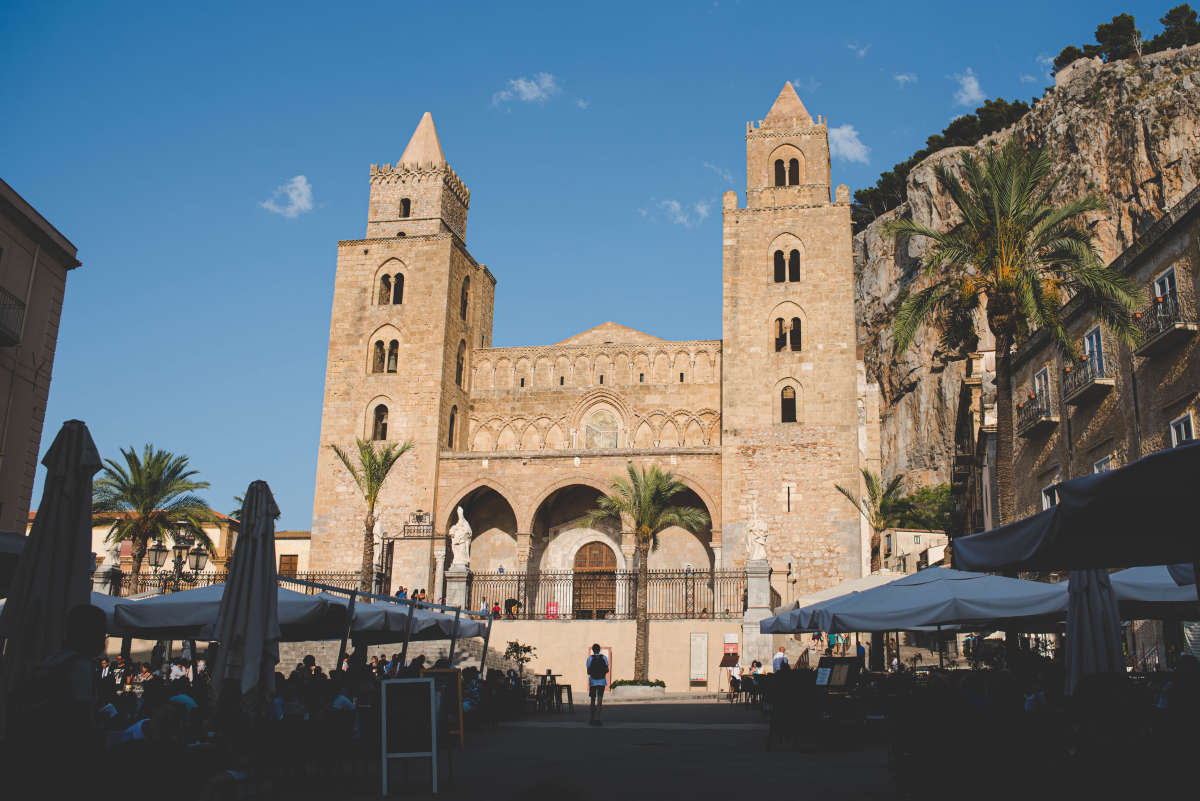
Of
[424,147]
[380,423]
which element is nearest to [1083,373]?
[380,423]

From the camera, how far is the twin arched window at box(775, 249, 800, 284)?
3534 centimetres

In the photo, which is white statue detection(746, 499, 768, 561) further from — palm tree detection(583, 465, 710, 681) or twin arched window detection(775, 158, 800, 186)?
twin arched window detection(775, 158, 800, 186)

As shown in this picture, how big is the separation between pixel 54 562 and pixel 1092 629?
24.0 ft

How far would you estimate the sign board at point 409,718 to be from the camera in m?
7.72

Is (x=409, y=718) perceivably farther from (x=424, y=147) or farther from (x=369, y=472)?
(x=424, y=147)

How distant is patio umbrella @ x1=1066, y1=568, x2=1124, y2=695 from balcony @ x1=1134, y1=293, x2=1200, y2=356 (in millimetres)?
10076

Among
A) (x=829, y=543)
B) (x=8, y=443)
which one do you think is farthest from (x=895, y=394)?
(x=8, y=443)

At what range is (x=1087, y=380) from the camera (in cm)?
1961

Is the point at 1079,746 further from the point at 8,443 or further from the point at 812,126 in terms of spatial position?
the point at 812,126

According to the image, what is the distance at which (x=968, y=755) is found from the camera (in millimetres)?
6039

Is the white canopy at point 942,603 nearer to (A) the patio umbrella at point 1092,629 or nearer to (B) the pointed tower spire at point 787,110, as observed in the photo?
(A) the patio umbrella at point 1092,629

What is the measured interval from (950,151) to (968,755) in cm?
6115

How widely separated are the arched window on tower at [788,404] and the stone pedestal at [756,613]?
9599 millimetres

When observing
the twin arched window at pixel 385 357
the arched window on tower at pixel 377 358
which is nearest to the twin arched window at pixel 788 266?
the twin arched window at pixel 385 357
